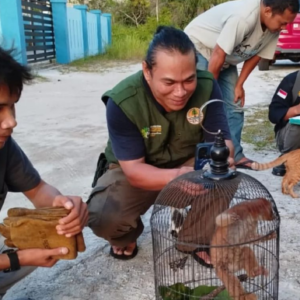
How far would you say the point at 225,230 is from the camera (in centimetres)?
160

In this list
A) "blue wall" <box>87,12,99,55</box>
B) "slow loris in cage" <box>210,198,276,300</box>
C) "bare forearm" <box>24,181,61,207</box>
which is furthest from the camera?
"blue wall" <box>87,12,99,55</box>

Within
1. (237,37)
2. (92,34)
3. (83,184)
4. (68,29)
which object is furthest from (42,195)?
(92,34)

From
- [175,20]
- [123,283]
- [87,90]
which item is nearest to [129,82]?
[123,283]

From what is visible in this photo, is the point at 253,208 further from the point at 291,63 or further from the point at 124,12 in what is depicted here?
the point at 124,12

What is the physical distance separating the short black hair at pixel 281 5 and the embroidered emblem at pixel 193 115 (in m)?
1.32

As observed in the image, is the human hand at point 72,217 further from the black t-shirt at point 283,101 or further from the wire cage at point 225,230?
the black t-shirt at point 283,101

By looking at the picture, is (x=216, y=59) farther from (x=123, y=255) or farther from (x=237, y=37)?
(x=123, y=255)

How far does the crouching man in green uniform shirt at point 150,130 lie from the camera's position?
1.82 metres

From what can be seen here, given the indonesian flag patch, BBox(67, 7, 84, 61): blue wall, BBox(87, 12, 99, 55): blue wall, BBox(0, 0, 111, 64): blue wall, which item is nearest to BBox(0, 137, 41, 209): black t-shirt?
the indonesian flag patch

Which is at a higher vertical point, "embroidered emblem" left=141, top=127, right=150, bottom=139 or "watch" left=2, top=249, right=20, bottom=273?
"embroidered emblem" left=141, top=127, right=150, bottom=139

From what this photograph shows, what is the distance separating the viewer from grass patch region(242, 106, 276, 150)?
14.1ft

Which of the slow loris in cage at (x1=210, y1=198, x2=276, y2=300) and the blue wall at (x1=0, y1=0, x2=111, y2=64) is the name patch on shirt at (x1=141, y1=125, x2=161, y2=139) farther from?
the blue wall at (x1=0, y1=0, x2=111, y2=64)

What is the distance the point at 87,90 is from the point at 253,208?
6.73 metres

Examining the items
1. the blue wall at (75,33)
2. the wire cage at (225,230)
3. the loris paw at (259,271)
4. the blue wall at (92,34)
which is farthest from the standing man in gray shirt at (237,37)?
the blue wall at (92,34)
